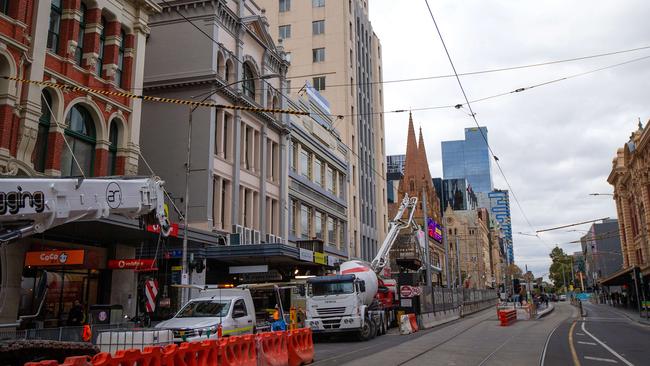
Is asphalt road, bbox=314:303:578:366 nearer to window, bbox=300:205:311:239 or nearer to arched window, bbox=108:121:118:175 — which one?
arched window, bbox=108:121:118:175

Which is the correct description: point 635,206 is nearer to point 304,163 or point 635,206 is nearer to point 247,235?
point 304,163

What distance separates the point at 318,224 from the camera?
43.6 meters

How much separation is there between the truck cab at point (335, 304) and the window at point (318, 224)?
17.6m

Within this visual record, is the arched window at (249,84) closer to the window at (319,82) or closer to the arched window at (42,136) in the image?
the arched window at (42,136)

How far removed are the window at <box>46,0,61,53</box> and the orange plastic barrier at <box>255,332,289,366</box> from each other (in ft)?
47.4

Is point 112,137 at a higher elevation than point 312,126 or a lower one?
lower

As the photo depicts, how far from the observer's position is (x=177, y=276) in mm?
26703

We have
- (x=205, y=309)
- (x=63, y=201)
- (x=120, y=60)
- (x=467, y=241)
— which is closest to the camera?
(x=63, y=201)

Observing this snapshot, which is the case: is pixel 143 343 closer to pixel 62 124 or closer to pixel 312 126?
pixel 62 124

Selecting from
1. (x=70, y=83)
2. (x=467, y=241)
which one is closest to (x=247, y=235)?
(x=70, y=83)

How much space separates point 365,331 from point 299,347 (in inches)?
370

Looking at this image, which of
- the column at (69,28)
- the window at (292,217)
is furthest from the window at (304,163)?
the column at (69,28)

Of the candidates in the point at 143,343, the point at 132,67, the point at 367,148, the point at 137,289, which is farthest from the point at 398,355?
the point at 367,148

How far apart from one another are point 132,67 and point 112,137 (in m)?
3.48
